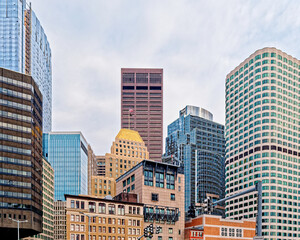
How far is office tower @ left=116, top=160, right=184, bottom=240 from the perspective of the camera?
151 metres

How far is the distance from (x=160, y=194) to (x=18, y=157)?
51.0 meters

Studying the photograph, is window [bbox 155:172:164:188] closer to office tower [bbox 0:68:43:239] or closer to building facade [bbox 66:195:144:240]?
building facade [bbox 66:195:144:240]

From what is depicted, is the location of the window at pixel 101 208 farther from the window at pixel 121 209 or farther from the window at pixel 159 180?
the window at pixel 159 180

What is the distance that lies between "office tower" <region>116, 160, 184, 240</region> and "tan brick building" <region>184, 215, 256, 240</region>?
6.27 meters

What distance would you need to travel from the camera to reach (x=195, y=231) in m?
147

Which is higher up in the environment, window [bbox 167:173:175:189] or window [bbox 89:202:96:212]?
window [bbox 167:173:175:189]

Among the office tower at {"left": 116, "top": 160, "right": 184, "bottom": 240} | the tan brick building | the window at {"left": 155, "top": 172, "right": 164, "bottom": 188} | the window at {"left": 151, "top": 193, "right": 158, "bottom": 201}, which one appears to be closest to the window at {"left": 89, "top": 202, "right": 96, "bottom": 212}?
the office tower at {"left": 116, "top": 160, "right": 184, "bottom": 240}

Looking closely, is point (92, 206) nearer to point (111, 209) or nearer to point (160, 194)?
point (111, 209)

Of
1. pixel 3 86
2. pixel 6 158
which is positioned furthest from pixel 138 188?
pixel 3 86

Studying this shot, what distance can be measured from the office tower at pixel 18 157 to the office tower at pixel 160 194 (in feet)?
115

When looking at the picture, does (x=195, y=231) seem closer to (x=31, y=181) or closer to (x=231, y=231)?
(x=231, y=231)

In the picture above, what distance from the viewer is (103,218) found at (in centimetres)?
13850

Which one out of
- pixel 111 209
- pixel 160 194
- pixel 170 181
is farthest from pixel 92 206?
pixel 170 181

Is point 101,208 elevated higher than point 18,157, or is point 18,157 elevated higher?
point 18,157
